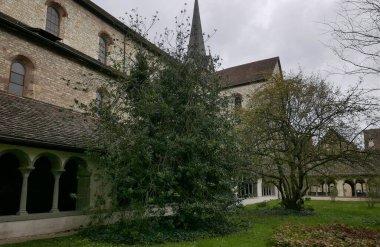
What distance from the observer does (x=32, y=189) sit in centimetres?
1224

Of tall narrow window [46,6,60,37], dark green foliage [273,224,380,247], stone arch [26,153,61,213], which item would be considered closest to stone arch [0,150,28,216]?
stone arch [26,153,61,213]

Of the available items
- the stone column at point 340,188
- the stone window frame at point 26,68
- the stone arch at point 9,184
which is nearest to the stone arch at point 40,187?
the stone arch at point 9,184

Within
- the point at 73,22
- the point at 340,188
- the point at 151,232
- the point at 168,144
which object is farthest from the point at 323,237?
the point at 340,188

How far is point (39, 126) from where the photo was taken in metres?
11.5

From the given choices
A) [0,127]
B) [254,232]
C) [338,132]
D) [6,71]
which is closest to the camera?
[0,127]

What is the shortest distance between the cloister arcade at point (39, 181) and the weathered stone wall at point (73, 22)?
15.7 feet

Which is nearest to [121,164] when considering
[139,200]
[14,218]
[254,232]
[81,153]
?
[139,200]

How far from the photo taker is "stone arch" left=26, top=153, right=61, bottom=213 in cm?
1220

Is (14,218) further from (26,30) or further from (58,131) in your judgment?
(26,30)

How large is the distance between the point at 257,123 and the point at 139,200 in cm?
1068

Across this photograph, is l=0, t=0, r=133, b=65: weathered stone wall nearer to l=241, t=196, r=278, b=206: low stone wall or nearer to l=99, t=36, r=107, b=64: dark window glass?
l=99, t=36, r=107, b=64: dark window glass

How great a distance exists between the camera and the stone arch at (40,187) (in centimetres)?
1220

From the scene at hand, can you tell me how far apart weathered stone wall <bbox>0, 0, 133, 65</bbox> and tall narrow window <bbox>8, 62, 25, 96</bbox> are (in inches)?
83.3

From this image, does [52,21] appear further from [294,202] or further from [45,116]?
[294,202]
